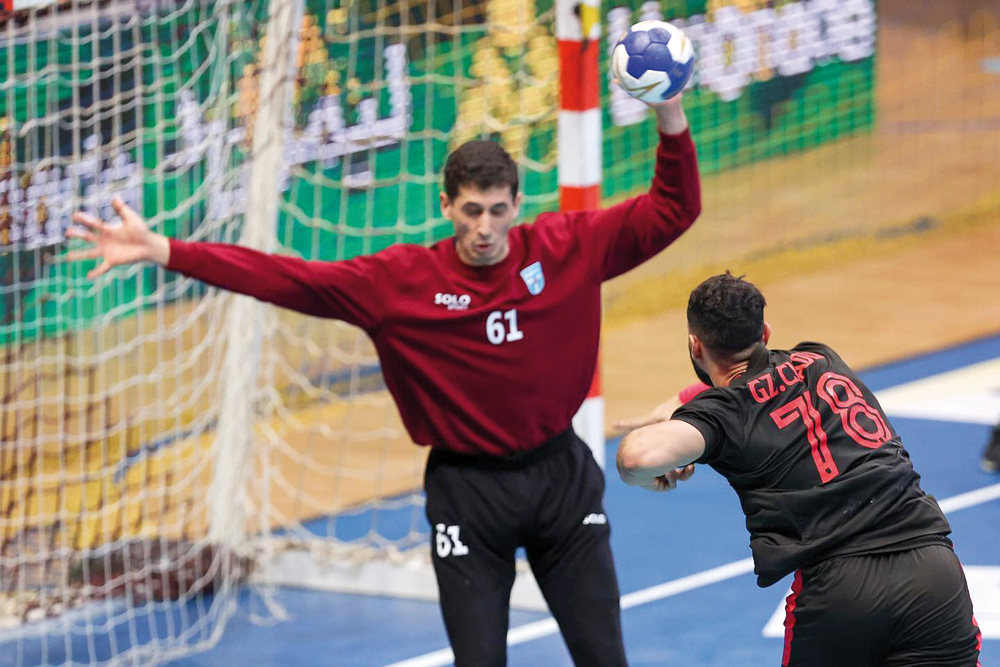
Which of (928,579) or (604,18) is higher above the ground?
(604,18)

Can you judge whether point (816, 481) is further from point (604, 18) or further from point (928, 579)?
point (604, 18)

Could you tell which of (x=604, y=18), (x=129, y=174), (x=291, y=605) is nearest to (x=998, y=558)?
(x=291, y=605)

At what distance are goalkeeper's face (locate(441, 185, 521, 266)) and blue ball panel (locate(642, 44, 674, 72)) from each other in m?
0.55

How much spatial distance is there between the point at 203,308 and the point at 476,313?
2673mm

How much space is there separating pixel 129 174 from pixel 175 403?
1414 mm

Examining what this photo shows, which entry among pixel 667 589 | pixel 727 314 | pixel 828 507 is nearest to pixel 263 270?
pixel 727 314

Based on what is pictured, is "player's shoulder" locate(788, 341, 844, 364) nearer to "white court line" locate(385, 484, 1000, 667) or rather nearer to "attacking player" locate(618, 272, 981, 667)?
"attacking player" locate(618, 272, 981, 667)

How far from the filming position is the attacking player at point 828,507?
12.4ft

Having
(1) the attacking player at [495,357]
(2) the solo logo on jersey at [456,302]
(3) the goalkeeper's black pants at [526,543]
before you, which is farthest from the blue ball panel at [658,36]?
(3) the goalkeeper's black pants at [526,543]

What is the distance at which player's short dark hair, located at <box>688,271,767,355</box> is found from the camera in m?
3.80

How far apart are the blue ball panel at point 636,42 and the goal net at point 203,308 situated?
1532 mm

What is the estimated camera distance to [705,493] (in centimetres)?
819

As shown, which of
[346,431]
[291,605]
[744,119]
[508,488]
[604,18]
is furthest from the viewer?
[744,119]

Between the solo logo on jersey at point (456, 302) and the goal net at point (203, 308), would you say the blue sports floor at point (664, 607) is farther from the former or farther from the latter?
the solo logo on jersey at point (456, 302)
